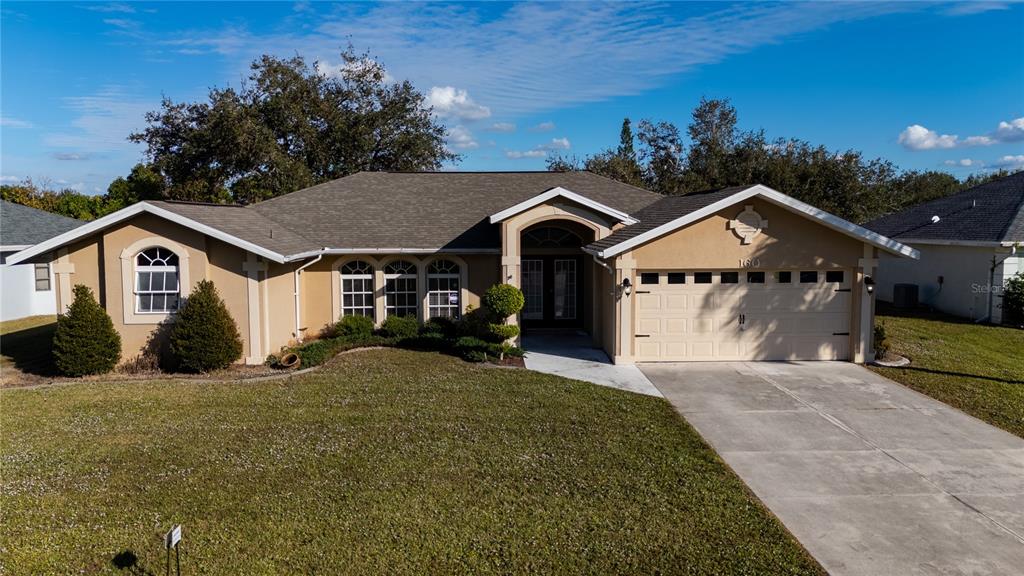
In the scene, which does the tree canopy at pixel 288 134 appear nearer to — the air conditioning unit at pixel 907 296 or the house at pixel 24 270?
the house at pixel 24 270

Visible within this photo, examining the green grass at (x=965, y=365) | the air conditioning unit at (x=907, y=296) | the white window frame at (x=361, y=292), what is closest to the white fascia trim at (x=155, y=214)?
the white window frame at (x=361, y=292)

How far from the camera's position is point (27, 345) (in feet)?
60.6

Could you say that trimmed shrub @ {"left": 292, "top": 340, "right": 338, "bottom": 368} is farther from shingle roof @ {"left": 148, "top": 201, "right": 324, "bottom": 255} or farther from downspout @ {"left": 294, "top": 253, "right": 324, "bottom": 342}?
shingle roof @ {"left": 148, "top": 201, "right": 324, "bottom": 255}

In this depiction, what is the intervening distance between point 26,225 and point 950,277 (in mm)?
32568

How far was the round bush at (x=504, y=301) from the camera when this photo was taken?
16250 mm

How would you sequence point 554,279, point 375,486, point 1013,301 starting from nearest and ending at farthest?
point 375,486
point 1013,301
point 554,279

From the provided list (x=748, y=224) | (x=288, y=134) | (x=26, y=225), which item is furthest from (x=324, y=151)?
(x=748, y=224)

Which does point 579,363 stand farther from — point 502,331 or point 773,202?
point 773,202

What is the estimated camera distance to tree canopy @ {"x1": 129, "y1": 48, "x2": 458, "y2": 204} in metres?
35.1

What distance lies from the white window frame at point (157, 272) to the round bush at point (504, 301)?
7076 mm

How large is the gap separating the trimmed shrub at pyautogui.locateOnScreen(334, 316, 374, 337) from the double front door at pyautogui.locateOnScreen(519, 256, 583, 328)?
15.8 feet

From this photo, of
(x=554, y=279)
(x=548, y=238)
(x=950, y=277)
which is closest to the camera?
(x=548, y=238)

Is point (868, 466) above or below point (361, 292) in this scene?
below

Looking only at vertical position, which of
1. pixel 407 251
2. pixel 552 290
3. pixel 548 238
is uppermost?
pixel 548 238
